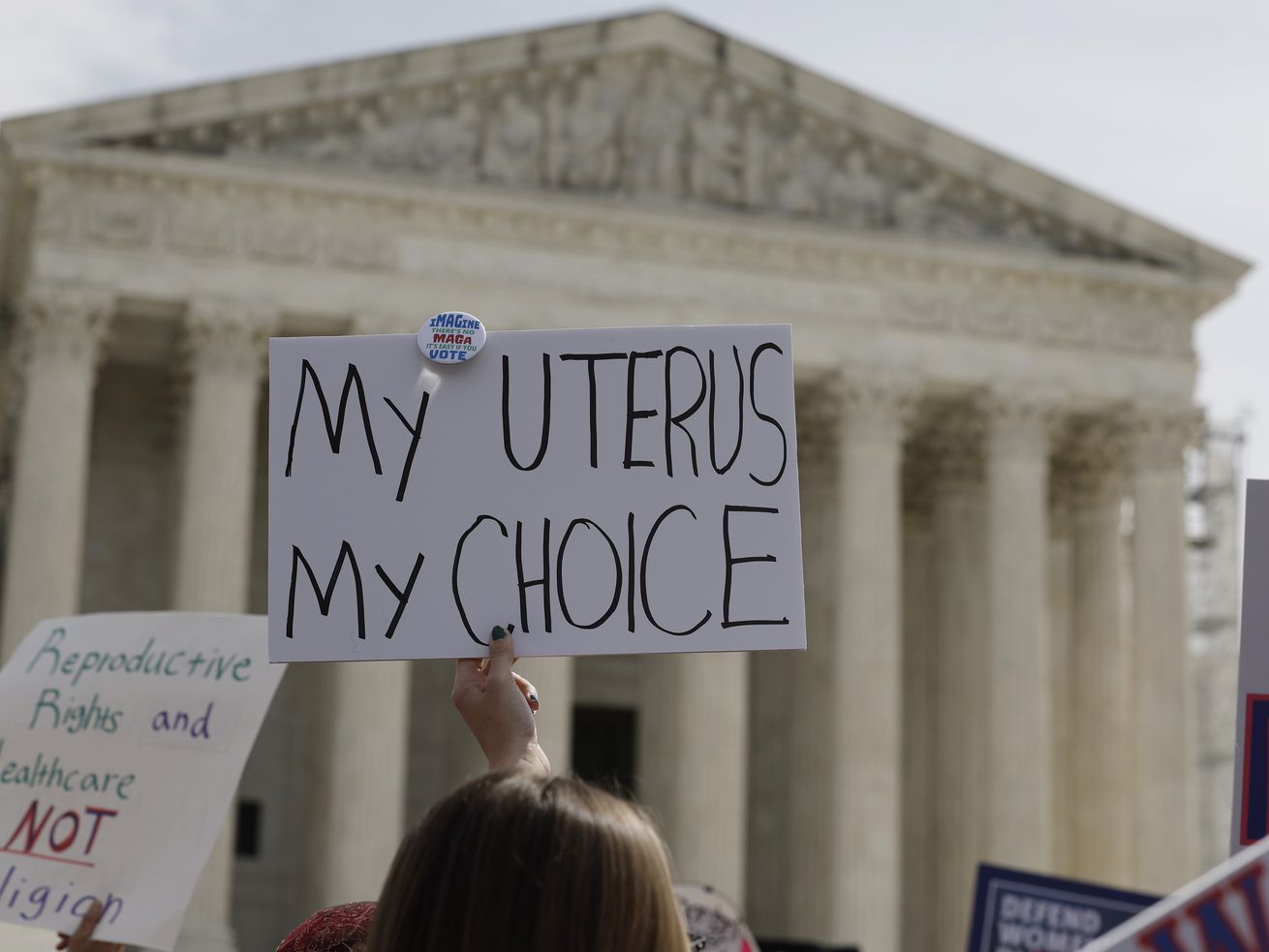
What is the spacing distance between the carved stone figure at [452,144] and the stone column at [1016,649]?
38.1ft

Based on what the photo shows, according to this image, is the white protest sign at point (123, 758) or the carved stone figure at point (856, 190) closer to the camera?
the white protest sign at point (123, 758)

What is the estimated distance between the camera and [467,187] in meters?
37.6

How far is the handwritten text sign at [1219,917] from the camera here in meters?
3.08

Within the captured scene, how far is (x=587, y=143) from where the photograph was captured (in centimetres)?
3891

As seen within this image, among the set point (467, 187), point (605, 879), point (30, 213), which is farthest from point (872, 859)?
point (605, 879)

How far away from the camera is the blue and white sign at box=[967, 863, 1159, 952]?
15.0 meters

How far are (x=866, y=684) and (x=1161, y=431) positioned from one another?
8.52 meters

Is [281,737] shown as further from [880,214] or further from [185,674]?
[185,674]

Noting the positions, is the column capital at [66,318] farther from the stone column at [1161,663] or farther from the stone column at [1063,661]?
the stone column at [1063,661]

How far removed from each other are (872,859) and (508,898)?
35.1 metres

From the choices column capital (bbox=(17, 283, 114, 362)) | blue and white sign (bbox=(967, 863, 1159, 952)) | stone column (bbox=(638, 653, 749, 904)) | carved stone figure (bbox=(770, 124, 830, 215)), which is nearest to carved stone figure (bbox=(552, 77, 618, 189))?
carved stone figure (bbox=(770, 124, 830, 215))

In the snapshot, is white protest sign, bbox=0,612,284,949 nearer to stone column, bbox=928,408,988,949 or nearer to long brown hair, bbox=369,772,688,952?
long brown hair, bbox=369,772,688,952

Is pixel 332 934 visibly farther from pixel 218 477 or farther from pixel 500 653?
pixel 218 477

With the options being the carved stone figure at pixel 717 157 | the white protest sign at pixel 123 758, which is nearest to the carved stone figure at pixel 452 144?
the carved stone figure at pixel 717 157
